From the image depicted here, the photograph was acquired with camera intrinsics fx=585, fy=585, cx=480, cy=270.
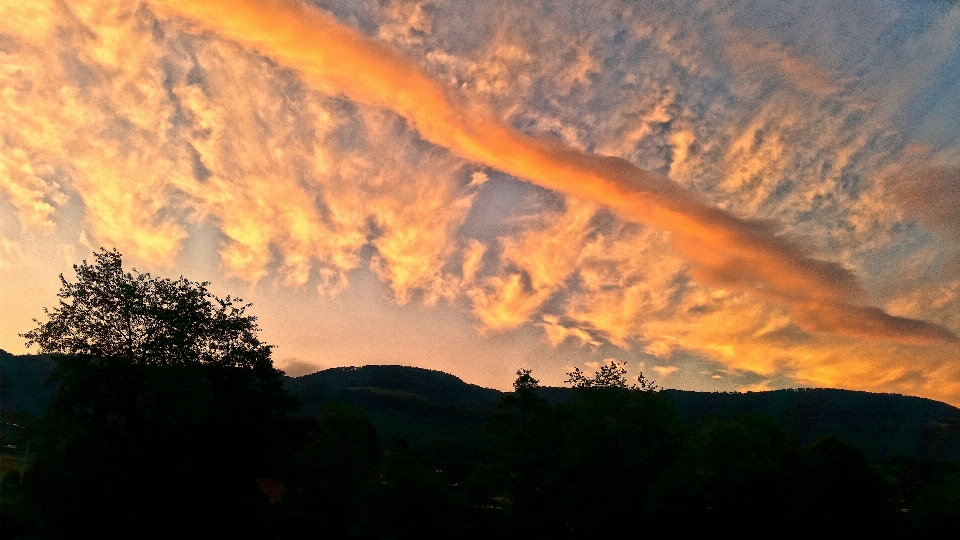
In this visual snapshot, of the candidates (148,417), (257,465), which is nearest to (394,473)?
(257,465)

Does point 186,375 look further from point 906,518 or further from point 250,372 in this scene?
point 906,518

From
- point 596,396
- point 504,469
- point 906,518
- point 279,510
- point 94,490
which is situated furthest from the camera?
point 504,469

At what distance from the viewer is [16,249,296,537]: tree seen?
2811 cm

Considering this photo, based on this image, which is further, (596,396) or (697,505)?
(596,396)

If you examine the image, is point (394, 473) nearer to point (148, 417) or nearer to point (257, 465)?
point (257, 465)

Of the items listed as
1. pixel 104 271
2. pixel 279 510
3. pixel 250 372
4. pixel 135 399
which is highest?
pixel 104 271

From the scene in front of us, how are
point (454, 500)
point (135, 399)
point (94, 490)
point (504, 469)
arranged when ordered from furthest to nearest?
point (504, 469) → point (454, 500) → point (135, 399) → point (94, 490)

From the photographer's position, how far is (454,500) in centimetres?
3788

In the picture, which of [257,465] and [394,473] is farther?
[394,473]

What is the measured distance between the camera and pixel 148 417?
3052cm

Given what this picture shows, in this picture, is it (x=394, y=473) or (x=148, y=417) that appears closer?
(x=148, y=417)

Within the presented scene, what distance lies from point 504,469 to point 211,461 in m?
40.1

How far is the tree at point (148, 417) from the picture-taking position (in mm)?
28109

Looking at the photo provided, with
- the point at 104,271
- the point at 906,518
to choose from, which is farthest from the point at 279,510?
the point at 906,518
